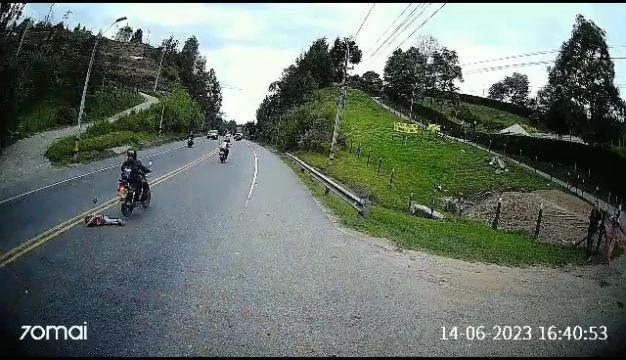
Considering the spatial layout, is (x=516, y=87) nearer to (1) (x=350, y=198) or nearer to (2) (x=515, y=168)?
(2) (x=515, y=168)

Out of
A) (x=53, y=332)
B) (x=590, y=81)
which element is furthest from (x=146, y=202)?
(x=590, y=81)

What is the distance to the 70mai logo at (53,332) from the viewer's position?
15.2 feet

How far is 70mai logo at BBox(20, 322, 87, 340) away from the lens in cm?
464

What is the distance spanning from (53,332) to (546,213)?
25.8ft

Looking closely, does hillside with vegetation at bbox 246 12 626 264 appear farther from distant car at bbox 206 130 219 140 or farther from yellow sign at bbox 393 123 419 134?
yellow sign at bbox 393 123 419 134

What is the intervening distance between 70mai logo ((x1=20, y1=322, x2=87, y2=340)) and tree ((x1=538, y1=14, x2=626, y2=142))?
294 inches

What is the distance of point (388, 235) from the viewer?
1212cm

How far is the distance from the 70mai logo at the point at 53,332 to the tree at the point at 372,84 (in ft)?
292

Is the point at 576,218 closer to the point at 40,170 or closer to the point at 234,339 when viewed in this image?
the point at 234,339

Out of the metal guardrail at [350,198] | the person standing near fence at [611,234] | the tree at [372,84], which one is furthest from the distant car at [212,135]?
the tree at [372,84]

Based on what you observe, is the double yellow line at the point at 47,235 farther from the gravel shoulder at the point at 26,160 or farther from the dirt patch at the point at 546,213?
the dirt patch at the point at 546,213

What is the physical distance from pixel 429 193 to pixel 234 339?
11.2 meters

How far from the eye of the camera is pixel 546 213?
8.07 metres

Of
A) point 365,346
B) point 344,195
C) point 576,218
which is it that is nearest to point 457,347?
point 365,346
